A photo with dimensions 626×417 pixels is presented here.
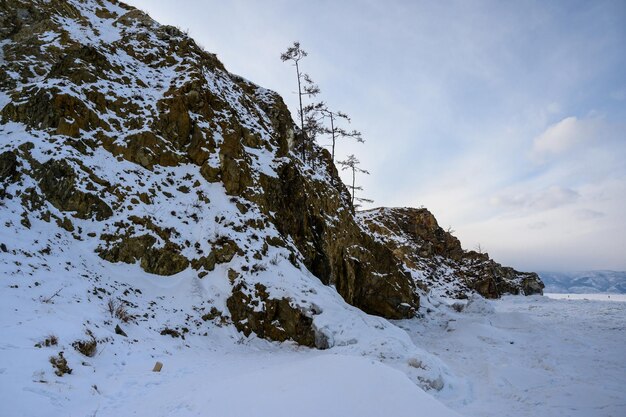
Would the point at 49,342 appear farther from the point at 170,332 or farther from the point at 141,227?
the point at 141,227

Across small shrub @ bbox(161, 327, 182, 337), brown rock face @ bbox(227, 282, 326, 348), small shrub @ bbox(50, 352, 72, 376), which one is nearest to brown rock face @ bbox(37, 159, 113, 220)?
small shrub @ bbox(161, 327, 182, 337)

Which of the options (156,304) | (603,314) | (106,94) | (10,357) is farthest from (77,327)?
(603,314)

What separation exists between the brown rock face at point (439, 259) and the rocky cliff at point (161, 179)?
20.6 metres

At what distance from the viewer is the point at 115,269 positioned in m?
11.5

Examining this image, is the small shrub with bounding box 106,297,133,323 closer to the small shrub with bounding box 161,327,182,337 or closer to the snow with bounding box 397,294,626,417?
the small shrub with bounding box 161,327,182,337

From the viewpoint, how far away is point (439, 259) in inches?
1817

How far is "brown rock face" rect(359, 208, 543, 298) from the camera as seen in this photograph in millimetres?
42594

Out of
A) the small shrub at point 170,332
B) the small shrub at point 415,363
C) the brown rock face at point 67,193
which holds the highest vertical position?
the brown rock face at point 67,193

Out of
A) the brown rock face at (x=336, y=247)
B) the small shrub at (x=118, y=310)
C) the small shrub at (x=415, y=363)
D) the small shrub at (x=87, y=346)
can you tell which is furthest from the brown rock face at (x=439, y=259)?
the small shrub at (x=87, y=346)

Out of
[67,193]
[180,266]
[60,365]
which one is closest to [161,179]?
[67,193]

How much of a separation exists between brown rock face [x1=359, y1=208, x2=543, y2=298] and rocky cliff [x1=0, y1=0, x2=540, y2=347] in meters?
20.6

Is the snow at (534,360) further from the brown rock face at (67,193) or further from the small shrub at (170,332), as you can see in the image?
the brown rock face at (67,193)

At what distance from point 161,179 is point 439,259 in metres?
40.7

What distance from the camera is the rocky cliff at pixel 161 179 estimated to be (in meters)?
12.0
